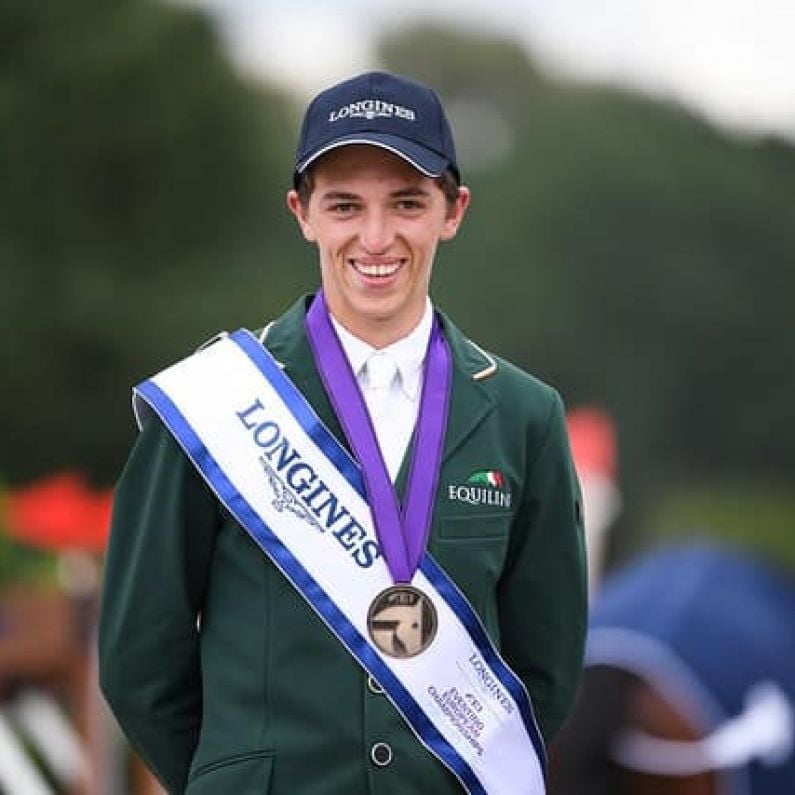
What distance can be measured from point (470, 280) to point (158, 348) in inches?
324

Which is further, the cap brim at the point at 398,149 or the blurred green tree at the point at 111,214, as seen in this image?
the blurred green tree at the point at 111,214

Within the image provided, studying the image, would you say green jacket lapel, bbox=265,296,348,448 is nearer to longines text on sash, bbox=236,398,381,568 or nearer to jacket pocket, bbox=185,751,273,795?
→ longines text on sash, bbox=236,398,381,568

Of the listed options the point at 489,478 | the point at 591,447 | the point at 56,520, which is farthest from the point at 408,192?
the point at 56,520

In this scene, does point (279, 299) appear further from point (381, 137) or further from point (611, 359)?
point (381, 137)

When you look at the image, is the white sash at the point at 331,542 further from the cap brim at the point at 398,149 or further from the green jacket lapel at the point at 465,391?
the cap brim at the point at 398,149

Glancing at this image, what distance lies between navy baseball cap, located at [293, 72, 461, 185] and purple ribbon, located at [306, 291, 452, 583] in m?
0.27

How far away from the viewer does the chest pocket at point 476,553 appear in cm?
364

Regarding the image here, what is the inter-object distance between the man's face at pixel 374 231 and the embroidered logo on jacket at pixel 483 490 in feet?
0.81

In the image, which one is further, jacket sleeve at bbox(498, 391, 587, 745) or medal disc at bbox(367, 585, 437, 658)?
jacket sleeve at bbox(498, 391, 587, 745)

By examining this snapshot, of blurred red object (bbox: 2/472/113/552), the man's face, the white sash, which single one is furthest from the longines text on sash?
blurred red object (bbox: 2/472/113/552)

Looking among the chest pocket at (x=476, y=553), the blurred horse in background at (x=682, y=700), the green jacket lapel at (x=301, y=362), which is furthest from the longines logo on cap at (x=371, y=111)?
the blurred horse in background at (x=682, y=700)

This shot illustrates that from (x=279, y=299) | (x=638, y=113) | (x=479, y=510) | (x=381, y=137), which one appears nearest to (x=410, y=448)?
(x=479, y=510)

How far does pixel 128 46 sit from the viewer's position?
96.2 feet

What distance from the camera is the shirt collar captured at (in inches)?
146
